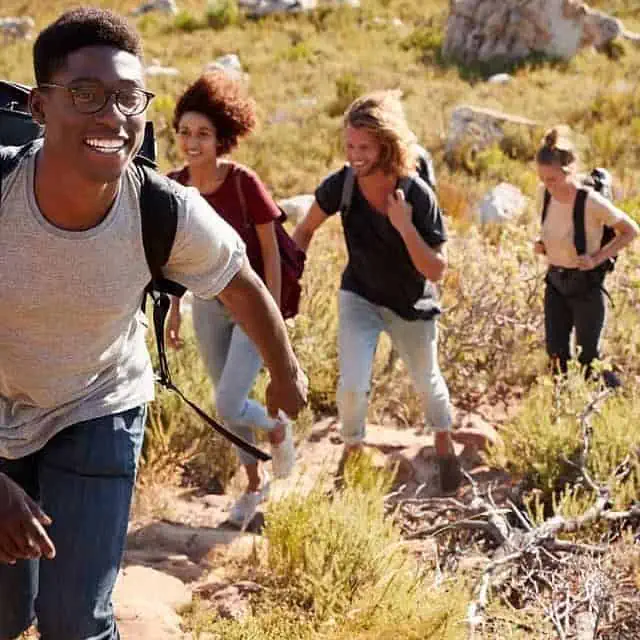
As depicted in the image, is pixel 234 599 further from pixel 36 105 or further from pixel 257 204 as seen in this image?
pixel 36 105

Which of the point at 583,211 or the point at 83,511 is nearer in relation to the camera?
the point at 83,511

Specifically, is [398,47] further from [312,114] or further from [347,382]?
[347,382]

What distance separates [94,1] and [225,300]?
26.6 m

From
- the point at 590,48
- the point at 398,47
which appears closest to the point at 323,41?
the point at 398,47

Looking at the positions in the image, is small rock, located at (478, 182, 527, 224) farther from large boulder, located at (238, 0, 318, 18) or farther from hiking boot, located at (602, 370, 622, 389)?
large boulder, located at (238, 0, 318, 18)

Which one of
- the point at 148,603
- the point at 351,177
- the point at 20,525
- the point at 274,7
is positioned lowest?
the point at 148,603

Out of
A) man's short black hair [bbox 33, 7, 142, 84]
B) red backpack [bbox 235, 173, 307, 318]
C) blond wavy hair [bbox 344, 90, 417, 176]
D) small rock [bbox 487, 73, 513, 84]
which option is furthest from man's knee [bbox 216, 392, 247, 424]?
small rock [bbox 487, 73, 513, 84]

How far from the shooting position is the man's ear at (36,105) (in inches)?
92.3

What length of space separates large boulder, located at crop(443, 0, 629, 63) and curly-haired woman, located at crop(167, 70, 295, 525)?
1567cm

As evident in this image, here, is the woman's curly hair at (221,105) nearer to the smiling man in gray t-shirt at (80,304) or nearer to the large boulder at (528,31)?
the smiling man in gray t-shirt at (80,304)

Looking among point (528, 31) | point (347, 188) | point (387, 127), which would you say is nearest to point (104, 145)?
point (387, 127)

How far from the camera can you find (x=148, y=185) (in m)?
2.43

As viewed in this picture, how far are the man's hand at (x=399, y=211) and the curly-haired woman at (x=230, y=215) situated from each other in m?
0.45

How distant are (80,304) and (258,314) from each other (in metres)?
0.49
